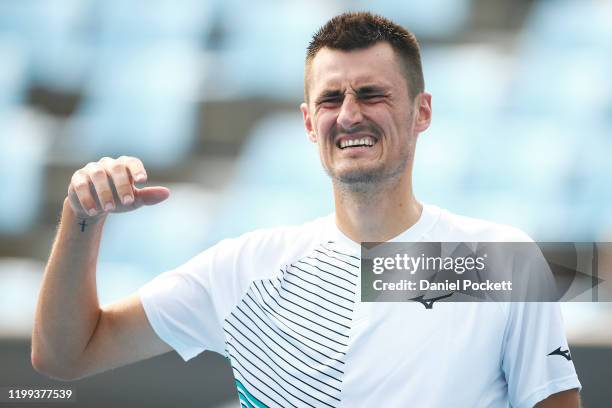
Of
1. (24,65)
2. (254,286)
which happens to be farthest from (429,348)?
(24,65)

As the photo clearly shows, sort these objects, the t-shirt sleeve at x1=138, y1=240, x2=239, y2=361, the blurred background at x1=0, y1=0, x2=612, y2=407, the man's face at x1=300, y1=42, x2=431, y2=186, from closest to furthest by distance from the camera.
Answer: the man's face at x1=300, y1=42, x2=431, y2=186 < the t-shirt sleeve at x1=138, y1=240, x2=239, y2=361 < the blurred background at x1=0, y1=0, x2=612, y2=407

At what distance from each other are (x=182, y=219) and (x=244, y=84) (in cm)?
127

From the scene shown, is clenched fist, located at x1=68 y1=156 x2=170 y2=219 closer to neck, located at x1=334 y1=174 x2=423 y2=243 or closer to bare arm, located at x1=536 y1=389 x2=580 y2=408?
neck, located at x1=334 y1=174 x2=423 y2=243

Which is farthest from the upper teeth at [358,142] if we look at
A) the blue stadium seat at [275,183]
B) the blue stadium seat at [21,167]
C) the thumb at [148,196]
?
the blue stadium seat at [21,167]

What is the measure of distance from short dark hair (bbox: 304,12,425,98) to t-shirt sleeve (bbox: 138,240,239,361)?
27.1 inches

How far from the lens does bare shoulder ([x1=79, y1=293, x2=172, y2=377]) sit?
2488mm

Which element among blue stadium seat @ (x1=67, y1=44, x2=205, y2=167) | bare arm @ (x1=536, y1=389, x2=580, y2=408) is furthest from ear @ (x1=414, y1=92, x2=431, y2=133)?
blue stadium seat @ (x1=67, y1=44, x2=205, y2=167)

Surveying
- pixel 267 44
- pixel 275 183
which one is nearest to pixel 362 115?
pixel 275 183

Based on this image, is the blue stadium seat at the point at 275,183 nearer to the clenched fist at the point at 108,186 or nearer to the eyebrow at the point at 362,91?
the eyebrow at the point at 362,91

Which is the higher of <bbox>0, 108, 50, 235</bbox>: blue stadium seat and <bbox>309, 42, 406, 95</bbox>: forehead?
<bbox>309, 42, 406, 95</bbox>: forehead

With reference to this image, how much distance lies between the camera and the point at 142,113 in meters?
6.53

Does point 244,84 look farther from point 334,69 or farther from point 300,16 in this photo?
point 334,69

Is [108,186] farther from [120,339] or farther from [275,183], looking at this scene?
[275,183]

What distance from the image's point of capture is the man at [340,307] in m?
2.18
